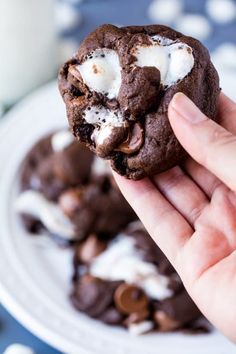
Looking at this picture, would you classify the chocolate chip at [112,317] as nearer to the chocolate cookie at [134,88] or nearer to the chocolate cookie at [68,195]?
the chocolate cookie at [68,195]

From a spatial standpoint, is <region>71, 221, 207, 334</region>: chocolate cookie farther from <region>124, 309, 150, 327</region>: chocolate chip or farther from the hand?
the hand

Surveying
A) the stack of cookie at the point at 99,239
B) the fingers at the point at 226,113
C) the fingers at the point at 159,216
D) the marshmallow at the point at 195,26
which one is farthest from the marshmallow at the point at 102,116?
the marshmallow at the point at 195,26

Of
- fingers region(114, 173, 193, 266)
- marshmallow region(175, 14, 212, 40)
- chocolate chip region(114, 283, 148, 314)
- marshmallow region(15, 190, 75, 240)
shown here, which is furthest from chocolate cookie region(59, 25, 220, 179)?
marshmallow region(175, 14, 212, 40)

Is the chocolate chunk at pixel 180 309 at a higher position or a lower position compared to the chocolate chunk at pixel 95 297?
lower

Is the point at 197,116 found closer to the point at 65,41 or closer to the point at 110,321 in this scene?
the point at 110,321

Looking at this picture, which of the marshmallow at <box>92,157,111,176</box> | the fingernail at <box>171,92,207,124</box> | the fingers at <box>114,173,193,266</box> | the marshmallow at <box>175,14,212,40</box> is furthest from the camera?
the marshmallow at <box>175,14,212,40</box>

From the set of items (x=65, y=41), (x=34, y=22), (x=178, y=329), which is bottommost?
(x=178, y=329)

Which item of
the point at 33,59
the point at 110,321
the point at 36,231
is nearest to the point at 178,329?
the point at 110,321
